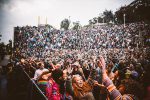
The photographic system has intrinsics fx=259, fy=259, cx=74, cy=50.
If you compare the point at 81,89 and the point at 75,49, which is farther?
the point at 75,49

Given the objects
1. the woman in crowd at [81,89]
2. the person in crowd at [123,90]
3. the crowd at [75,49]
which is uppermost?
the crowd at [75,49]

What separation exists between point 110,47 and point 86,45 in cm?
300

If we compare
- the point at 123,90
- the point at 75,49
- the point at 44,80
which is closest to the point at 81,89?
the point at 123,90

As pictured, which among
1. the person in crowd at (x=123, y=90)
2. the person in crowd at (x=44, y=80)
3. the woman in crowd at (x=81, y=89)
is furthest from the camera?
the person in crowd at (x=44, y=80)

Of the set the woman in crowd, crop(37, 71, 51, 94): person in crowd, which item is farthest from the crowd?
the woman in crowd

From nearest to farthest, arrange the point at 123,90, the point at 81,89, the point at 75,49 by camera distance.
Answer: the point at 123,90 < the point at 81,89 < the point at 75,49

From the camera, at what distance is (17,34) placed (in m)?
22.1

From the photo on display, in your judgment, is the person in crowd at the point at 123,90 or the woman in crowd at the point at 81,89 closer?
the person in crowd at the point at 123,90

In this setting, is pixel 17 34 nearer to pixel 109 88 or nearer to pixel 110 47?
pixel 110 47

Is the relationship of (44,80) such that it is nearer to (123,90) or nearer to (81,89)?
(81,89)

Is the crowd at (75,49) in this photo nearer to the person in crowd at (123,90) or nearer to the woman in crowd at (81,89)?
the woman in crowd at (81,89)

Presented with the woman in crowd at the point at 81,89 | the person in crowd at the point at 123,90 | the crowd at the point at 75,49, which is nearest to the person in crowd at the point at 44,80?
the crowd at the point at 75,49

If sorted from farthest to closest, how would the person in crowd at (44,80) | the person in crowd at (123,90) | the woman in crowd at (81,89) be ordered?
the person in crowd at (44,80) → the woman in crowd at (81,89) → the person in crowd at (123,90)

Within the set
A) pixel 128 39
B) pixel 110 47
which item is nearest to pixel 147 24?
pixel 128 39
